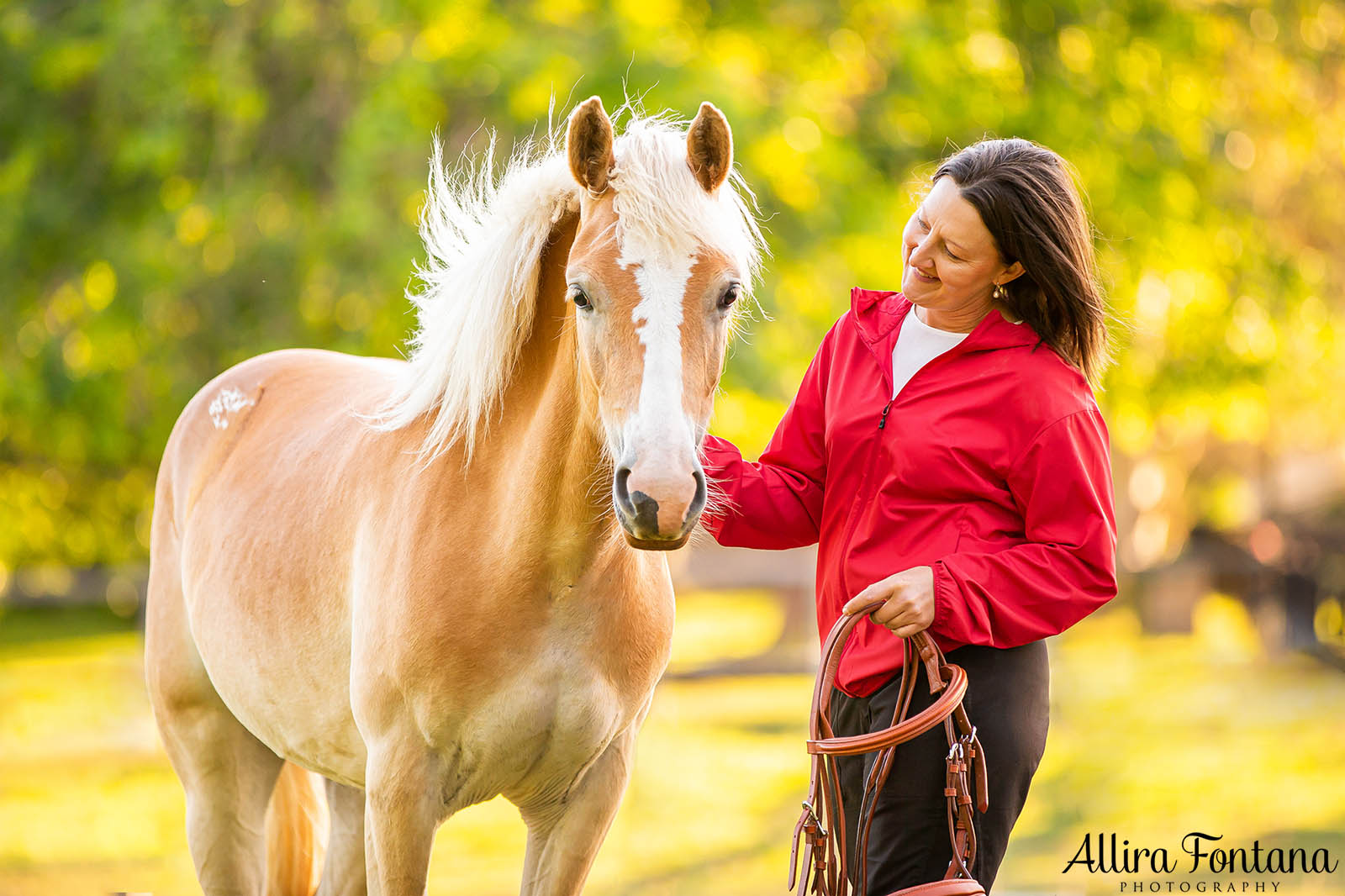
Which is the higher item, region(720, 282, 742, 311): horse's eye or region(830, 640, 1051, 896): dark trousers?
region(720, 282, 742, 311): horse's eye

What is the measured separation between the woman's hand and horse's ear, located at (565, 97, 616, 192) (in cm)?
83

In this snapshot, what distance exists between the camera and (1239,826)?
21.8 feet

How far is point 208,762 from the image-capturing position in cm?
312

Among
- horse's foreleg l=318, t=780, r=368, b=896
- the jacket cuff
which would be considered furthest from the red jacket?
horse's foreleg l=318, t=780, r=368, b=896

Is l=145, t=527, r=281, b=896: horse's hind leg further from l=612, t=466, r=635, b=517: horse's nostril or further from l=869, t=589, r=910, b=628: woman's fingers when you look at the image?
l=869, t=589, r=910, b=628: woman's fingers

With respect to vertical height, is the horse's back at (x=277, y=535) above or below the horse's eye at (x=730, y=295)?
below

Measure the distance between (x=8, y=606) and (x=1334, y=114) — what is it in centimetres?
1559

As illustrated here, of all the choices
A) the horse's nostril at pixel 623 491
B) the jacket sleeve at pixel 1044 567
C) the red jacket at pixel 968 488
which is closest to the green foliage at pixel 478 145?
the red jacket at pixel 968 488

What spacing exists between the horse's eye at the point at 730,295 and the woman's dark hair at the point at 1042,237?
412 millimetres

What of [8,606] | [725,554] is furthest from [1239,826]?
[8,606]

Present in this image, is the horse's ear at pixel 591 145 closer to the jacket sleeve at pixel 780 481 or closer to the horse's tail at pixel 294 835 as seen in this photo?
the jacket sleeve at pixel 780 481

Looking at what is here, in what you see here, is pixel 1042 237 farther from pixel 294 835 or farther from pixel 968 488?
pixel 294 835

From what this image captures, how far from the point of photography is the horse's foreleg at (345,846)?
3.16 m

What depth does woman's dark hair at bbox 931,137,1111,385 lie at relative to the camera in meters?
2.01
